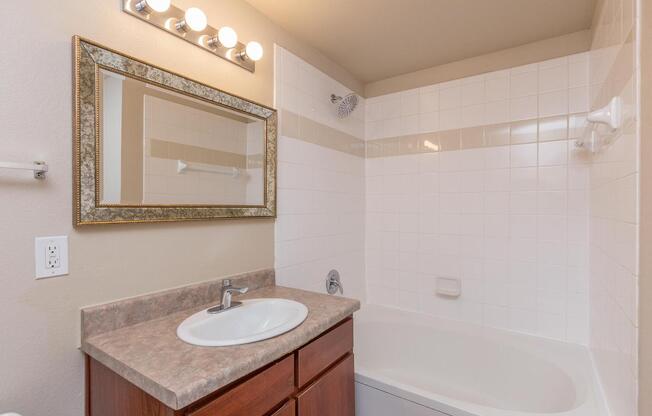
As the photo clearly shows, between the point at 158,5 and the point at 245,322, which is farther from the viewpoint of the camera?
the point at 245,322

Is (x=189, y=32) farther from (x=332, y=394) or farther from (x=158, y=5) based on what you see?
(x=332, y=394)

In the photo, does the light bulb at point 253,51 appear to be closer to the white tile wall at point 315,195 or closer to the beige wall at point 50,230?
the white tile wall at point 315,195

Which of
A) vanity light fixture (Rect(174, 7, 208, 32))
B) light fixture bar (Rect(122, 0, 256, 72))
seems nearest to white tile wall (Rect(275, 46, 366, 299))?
light fixture bar (Rect(122, 0, 256, 72))

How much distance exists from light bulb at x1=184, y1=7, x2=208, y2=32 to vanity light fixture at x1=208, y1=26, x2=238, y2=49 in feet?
0.36

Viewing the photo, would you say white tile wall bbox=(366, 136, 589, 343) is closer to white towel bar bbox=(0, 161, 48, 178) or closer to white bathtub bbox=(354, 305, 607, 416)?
white bathtub bbox=(354, 305, 607, 416)

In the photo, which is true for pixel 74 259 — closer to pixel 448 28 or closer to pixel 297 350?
pixel 297 350

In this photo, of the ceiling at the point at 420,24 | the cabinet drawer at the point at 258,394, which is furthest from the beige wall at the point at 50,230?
the ceiling at the point at 420,24

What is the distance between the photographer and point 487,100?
2.15 m

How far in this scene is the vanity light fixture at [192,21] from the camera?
126 centimetres

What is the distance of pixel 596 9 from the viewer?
166cm

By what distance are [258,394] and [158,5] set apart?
4.42ft

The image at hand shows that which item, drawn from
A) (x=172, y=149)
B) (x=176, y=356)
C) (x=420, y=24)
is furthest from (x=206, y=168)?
(x=420, y=24)

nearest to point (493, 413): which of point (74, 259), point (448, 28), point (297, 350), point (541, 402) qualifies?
point (541, 402)

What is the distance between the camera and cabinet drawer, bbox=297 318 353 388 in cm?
112
